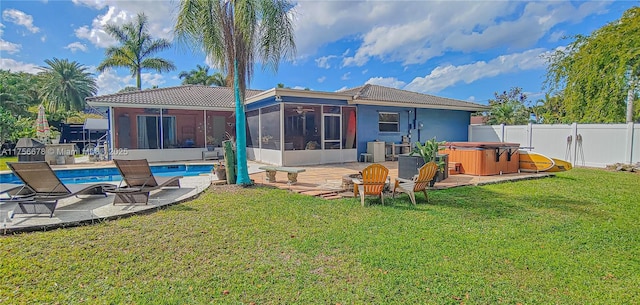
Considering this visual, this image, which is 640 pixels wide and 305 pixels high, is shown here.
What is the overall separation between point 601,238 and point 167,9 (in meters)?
10.0

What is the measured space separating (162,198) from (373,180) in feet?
15.1

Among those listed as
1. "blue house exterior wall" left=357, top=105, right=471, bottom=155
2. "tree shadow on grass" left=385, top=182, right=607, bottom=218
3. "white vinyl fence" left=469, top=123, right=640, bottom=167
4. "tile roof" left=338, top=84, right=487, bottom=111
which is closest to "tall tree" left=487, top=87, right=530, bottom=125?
"blue house exterior wall" left=357, top=105, right=471, bottom=155

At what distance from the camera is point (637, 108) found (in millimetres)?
11320

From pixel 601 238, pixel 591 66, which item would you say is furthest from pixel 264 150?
pixel 591 66

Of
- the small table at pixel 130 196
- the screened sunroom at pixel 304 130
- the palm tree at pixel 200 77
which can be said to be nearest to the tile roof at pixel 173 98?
the screened sunroom at pixel 304 130

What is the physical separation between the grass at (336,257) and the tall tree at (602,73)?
6.64 meters

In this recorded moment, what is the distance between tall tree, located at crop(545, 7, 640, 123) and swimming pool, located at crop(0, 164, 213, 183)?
1470 cm

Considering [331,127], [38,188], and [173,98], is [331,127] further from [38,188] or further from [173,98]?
[38,188]

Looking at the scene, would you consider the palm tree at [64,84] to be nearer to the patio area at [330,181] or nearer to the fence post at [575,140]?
the patio area at [330,181]

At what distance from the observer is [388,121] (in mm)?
15727

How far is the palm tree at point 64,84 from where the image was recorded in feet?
112

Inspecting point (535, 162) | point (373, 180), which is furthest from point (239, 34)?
point (535, 162)

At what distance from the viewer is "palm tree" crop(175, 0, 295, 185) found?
7.48 meters

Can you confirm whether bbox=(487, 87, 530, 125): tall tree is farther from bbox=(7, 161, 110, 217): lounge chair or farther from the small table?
bbox=(7, 161, 110, 217): lounge chair
